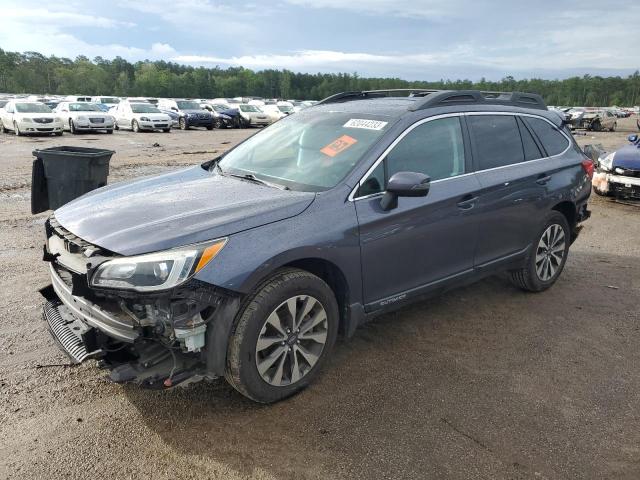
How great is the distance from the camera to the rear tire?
4855 millimetres

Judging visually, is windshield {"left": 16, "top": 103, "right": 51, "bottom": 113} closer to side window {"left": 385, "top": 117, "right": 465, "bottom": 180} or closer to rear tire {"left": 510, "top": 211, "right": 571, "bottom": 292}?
side window {"left": 385, "top": 117, "right": 465, "bottom": 180}

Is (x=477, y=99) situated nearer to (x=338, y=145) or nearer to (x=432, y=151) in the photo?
(x=432, y=151)

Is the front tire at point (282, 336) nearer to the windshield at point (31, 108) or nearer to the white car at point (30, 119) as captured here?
the white car at point (30, 119)

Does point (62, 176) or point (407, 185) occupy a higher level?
Result: point (407, 185)

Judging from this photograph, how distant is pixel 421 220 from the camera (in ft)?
11.9

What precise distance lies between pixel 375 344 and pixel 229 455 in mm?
1573

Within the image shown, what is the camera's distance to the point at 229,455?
105 inches

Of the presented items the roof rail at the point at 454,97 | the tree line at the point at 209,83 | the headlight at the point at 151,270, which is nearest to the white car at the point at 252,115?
the roof rail at the point at 454,97

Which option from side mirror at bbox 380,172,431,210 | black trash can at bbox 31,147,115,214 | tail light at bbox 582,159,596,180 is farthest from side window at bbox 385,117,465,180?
black trash can at bbox 31,147,115,214

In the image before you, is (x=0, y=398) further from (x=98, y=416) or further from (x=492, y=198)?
(x=492, y=198)

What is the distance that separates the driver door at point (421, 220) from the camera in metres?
3.39

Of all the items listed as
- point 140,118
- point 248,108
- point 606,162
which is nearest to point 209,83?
point 248,108

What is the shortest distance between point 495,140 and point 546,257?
1.38 metres

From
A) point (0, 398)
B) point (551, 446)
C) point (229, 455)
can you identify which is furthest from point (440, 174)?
point (0, 398)
